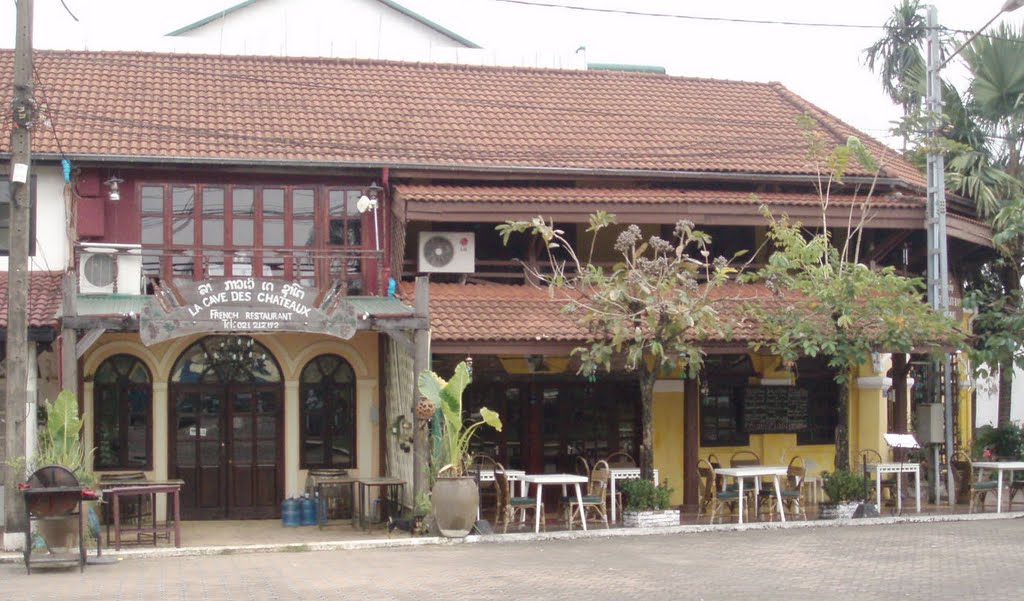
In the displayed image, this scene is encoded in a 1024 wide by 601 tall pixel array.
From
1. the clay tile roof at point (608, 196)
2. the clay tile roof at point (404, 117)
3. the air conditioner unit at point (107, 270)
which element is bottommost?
the air conditioner unit at point (107, 270)

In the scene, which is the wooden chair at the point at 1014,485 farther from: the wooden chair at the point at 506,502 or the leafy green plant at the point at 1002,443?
the wooden chair at the point at 506,502

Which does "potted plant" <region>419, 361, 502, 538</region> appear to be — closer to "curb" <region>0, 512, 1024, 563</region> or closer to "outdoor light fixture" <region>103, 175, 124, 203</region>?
"curb" <region>0, 512, 1024, 563</region>

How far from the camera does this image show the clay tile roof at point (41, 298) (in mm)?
16609

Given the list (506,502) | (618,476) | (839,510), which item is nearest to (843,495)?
(839,510)

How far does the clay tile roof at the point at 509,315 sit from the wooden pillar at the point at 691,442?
1.51m

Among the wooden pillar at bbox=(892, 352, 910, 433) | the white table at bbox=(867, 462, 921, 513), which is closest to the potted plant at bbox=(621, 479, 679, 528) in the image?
the white table at bbox=(867, 462, 921, 513)

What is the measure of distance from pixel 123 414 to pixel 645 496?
7.65 metres

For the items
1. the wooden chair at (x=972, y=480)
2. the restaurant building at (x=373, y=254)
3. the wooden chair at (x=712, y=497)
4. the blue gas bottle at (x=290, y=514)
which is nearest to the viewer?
the wooden chair at (x=712, y=497)

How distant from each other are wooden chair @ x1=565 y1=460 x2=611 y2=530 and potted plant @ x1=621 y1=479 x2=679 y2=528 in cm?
34

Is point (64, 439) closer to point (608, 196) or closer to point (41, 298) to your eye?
Answer: point (41, 298)

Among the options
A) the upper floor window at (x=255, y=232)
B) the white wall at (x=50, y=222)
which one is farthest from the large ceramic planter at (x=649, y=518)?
the white wall at (x=50, y=222)

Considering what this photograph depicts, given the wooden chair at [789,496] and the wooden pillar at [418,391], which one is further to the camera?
the wooden chair at [789,496]

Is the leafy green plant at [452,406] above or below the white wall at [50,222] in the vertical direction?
below

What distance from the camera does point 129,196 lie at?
18.8m
